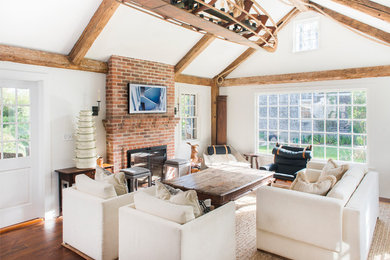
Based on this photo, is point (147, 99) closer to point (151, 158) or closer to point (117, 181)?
point (151, 158)

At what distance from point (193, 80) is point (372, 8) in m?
4.11

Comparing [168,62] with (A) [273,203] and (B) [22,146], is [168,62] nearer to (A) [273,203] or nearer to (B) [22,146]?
(B) [22,146]

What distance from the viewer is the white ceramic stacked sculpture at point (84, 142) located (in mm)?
4465

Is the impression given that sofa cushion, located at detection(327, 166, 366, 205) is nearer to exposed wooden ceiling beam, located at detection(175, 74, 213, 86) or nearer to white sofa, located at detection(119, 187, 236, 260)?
white sofa, located at detection(119, 187, 236, 260)

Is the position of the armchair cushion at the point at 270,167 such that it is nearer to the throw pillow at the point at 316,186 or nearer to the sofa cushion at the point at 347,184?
the sofa cushion at the point at 347,184

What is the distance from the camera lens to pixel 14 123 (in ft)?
13.6

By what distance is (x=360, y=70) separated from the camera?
5.64 meters

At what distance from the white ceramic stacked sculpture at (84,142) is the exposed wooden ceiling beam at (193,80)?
2.57 meters

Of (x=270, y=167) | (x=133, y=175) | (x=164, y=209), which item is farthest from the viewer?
(x=270, y=167)

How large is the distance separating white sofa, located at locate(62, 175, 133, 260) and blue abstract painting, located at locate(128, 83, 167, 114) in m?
2.32

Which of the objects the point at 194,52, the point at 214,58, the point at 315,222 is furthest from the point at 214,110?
the point at 315,222

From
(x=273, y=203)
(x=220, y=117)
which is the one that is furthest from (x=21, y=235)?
(x=220, y=117)

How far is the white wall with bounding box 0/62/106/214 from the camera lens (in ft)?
14.1

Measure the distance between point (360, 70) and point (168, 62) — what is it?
12.5ft
